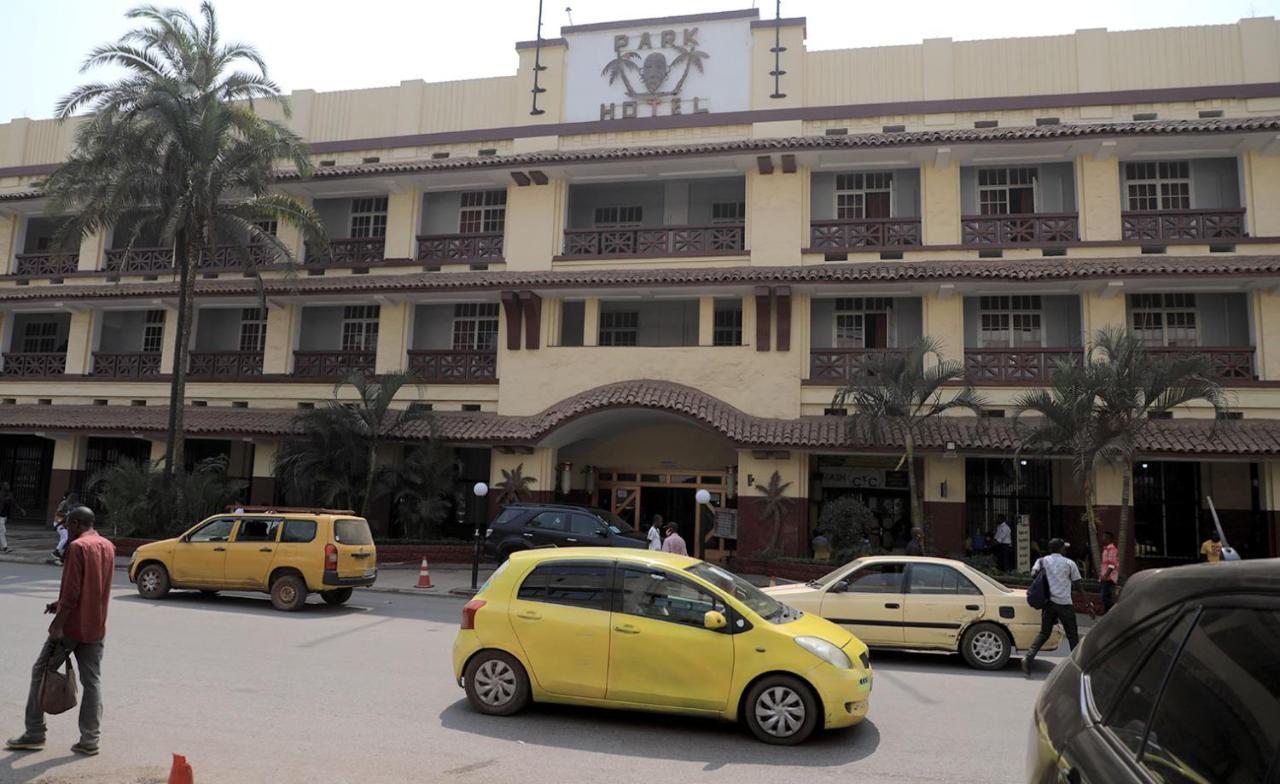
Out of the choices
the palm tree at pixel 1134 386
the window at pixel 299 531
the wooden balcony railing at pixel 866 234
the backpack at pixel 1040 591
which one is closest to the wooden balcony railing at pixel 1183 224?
the wooden balcony railing at pixel 866 234

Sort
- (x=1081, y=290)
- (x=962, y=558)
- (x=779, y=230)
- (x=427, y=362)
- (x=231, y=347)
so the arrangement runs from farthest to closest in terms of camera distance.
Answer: (x=231, y=347) → (x=427, y=362) → (x=779, y=230) → (x=1081, y=290) → (x=962, y=558)

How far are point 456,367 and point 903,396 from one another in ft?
39.6

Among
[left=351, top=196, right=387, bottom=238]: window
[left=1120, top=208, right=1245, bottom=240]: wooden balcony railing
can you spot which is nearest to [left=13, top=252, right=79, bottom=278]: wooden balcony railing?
[left=351, top=196, right=387, bottom=238]: window

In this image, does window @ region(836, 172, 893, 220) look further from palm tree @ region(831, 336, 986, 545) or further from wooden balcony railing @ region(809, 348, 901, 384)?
palm tree @ region(831, 336, 986, 545)

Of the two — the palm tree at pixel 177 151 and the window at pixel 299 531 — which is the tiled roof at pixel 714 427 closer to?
the palm tree at pixel 177 151

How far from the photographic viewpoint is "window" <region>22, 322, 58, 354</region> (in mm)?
28531

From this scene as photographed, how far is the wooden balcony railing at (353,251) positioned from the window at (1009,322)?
54.0ft

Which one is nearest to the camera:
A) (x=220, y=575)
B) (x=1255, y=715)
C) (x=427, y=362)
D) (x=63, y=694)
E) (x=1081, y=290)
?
(x=1255, y=715)

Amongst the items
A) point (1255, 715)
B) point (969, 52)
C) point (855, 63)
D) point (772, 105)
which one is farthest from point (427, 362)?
point (1255, 715)

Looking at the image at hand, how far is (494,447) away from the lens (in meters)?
21.7

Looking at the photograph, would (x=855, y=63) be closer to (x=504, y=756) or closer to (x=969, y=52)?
(x=969, y=52)

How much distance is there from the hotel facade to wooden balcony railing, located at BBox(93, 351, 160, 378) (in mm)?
117

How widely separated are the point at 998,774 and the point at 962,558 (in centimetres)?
1334

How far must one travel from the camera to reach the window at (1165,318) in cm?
2014
